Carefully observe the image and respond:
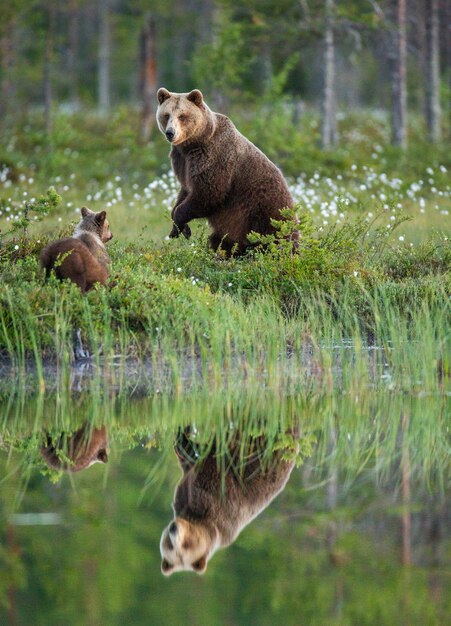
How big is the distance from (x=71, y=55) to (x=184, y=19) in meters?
4.87

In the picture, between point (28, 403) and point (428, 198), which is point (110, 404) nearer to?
point (28, 403)

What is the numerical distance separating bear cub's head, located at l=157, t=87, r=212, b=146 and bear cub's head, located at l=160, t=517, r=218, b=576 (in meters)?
5.64

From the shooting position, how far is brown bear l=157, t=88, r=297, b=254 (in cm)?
1118

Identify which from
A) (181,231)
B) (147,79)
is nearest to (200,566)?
(181,231)

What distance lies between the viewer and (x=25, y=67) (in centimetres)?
3431

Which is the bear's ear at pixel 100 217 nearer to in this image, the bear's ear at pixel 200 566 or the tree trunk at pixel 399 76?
the bear's ear at pixel 200 566

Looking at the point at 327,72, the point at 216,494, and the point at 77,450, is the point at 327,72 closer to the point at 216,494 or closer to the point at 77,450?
the point at 77,450

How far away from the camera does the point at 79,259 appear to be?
9562 mm

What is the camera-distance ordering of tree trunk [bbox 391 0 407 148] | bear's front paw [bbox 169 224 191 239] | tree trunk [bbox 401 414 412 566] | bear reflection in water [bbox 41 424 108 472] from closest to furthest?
tree trunk [bbox 401 414 412 566] → bear reflection in water [bbox 41 424 108 472] → bear's front paw [bbox 169 224 191 239] → tree trunk [bbox 391 0 407 148]

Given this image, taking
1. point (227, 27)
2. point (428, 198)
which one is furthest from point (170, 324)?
point (227, 27)

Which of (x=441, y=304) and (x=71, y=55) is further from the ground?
(x=71, y=55)

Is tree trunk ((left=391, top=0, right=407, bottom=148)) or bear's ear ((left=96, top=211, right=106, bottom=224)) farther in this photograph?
tree trunk ((left=391, top=0, right=407, bottom=148))

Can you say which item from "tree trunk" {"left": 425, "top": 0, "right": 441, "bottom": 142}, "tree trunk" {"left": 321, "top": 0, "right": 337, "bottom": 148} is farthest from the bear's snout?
"tree trunk" {"left": 425, "top": 0, "right": 441, "bottom": 142}

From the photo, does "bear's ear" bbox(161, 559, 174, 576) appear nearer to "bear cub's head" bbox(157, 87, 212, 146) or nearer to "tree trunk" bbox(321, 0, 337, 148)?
"bear cub's head" bbox(157, 87, 212, 146)
